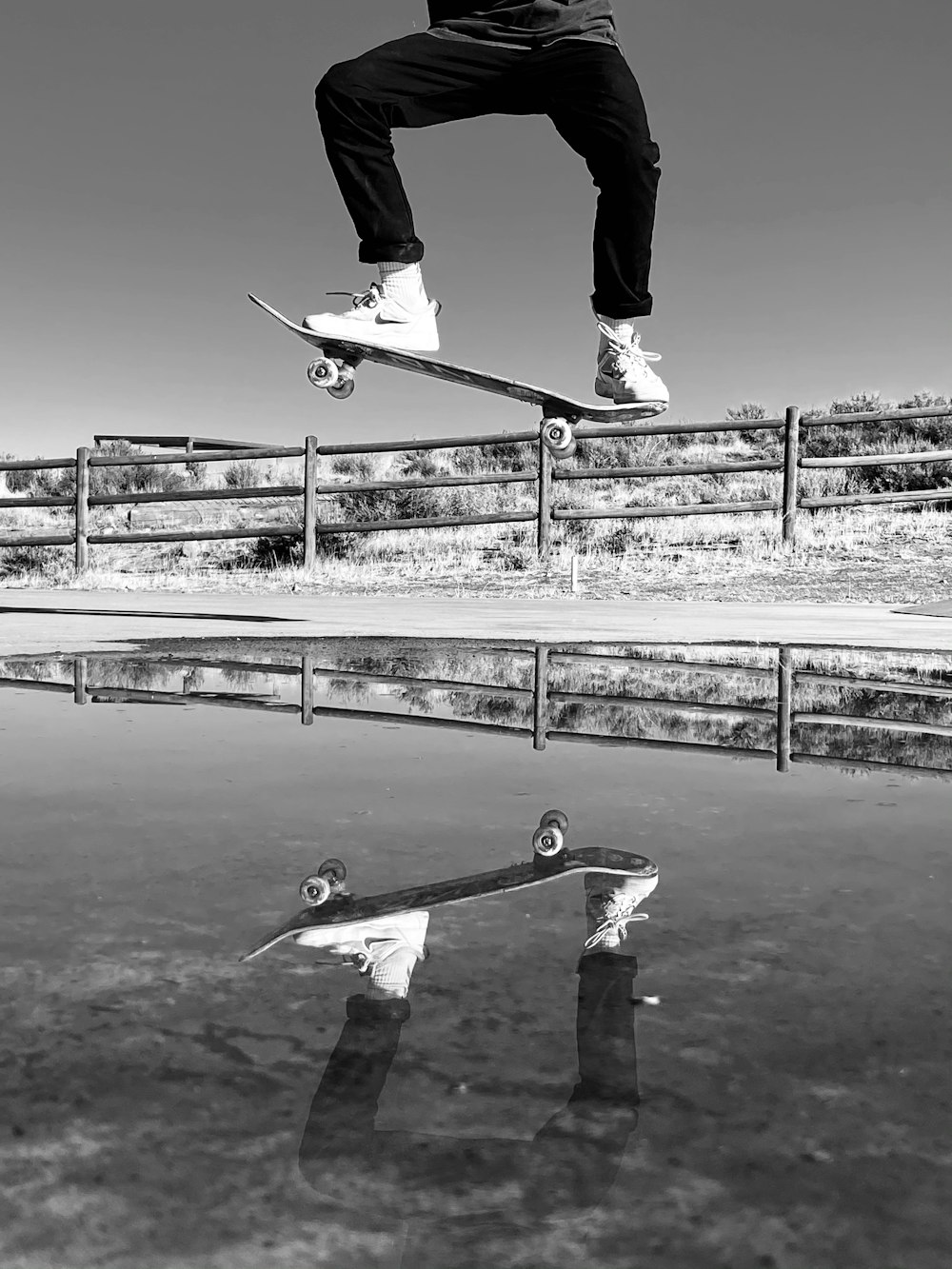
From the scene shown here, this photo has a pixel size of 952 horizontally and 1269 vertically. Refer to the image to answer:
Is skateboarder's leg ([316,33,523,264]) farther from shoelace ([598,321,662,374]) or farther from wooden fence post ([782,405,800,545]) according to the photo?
wooden fence post ([782,405,800,545])

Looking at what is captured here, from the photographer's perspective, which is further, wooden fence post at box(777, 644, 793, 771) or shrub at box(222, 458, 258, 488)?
shrub at box(222, 458, 258, 488)

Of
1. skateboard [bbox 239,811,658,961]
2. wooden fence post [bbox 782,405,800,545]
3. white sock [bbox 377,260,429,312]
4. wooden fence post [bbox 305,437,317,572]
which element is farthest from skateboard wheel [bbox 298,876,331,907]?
wooden fence post [bbox 305,437,317,572]

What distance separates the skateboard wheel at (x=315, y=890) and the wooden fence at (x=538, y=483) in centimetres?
910

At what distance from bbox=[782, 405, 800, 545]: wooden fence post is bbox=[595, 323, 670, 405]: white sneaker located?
6835 millimetres

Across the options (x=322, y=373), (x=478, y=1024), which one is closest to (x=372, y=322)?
(x=322, y=373)

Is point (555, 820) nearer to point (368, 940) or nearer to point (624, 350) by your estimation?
point (368, 940)

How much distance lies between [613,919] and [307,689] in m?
1.50

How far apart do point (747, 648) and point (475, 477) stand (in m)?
8.49

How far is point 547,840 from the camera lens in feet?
3.64

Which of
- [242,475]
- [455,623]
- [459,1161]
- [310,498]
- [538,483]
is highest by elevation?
[242,475]

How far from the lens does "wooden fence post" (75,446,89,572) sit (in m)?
12.6

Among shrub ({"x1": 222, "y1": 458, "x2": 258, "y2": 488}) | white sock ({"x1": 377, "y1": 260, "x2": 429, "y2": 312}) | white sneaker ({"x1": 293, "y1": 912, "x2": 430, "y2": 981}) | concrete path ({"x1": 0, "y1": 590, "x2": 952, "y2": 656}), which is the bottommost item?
white sneaker ({"x1": 293, "y1": 912, "x2": 430, "y2": 981})

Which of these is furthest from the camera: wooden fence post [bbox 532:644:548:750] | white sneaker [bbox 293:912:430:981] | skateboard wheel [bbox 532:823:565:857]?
wooden fence post [bbox 532:644:548:750]

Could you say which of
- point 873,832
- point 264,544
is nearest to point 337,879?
point 873,832
